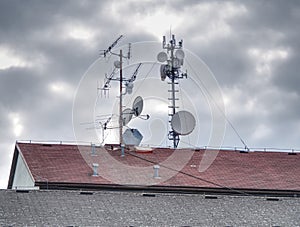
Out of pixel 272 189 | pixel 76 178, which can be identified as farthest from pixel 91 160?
pixel 272 189

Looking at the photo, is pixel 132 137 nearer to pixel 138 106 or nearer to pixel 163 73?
pixel 138 106

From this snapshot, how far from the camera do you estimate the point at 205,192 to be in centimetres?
5178

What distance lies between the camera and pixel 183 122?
5966 centimetres

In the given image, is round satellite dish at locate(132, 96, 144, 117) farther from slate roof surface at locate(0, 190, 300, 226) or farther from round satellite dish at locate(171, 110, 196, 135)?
slate roof surface at locate(0, 190, 300, 226)

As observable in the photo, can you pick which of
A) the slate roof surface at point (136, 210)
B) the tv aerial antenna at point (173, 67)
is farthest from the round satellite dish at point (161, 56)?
the slate roof surface at point (136, 210)

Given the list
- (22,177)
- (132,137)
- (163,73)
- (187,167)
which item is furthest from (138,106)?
Answer: (22,177)

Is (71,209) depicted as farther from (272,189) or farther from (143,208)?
(272,189)

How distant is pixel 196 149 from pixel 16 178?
11435 mm

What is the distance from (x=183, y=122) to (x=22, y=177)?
1114cm

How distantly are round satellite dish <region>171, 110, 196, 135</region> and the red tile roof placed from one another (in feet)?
6.09

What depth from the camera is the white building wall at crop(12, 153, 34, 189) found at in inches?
2066

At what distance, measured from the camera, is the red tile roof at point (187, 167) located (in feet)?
169

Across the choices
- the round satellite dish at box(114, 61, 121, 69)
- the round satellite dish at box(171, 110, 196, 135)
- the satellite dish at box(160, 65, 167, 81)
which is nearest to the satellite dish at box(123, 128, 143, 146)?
the round satellite dish at box(171, 110, 196, 135)

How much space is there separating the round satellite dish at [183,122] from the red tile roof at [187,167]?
1.85 meters
